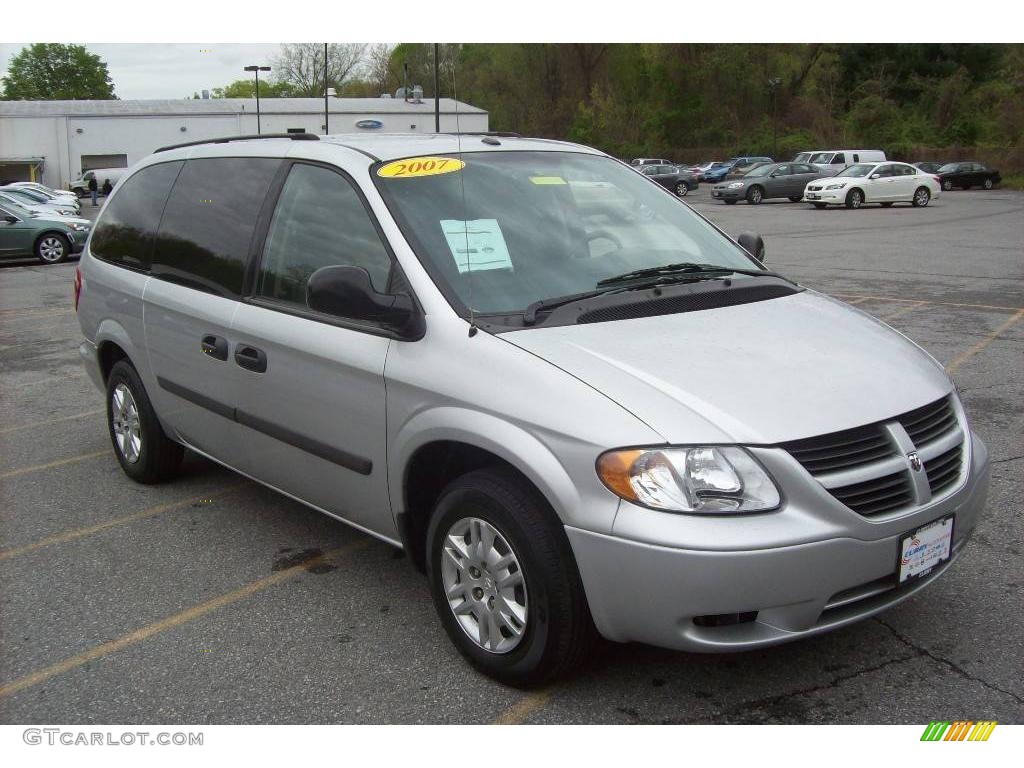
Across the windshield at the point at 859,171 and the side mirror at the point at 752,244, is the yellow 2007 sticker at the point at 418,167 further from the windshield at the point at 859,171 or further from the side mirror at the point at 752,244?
the windshield at the point at 859,171

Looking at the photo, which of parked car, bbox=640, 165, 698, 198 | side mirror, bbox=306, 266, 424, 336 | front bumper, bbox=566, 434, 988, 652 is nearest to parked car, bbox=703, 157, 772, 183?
parked car, bbox=640, 165, 698, 198

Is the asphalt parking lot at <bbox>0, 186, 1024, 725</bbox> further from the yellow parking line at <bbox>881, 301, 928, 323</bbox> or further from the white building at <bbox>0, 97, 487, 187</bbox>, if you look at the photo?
the white building at <bbox>0, 97, 487, 187</bbox>

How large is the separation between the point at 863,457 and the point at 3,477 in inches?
191

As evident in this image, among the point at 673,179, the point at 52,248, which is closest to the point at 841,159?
the point at 673,179

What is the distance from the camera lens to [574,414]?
2930 millimetres

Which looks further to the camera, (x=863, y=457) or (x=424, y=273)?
(x=424, y=273)

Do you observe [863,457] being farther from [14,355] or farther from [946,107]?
[946,107]

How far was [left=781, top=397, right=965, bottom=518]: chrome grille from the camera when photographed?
113 inches

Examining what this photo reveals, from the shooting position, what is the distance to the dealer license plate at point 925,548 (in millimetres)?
3008

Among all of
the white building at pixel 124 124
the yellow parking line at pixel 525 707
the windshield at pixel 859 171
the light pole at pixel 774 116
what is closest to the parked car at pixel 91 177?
the white building at pixel 124 124

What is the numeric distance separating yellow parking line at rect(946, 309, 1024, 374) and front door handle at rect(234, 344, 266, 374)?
4884 millimetres

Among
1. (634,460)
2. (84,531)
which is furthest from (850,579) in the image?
(84,531)

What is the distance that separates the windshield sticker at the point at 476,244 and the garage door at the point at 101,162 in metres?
62.7

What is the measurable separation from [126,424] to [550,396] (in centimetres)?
331
